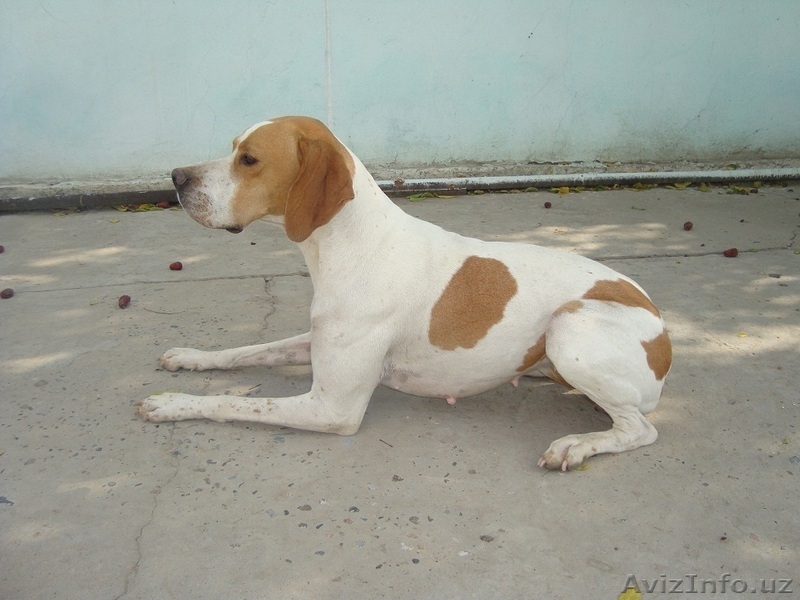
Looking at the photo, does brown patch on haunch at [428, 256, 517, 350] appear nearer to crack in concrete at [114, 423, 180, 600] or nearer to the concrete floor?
the concrete floor

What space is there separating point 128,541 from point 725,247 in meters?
4.80

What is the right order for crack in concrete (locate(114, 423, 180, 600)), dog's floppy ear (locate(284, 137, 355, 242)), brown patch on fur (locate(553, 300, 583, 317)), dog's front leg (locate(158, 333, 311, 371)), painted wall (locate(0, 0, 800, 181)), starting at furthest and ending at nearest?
painted wall (locate(0, 0, 800, 181))
dog's front leg (locate(158, 333, 311, 371))
brown patch on fur (locate(553, 300, 583, 317))
dog's floppy ear (locate(284, 137, 355, 242))
crack in concrete (locate(114, 423, 180, 600))

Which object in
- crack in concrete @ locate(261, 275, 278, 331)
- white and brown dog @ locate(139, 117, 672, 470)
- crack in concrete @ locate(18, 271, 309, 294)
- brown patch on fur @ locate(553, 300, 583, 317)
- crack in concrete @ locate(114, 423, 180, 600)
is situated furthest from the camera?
crack in concrete @ locate(18, 271, 309, 294)

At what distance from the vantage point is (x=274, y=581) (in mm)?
2838

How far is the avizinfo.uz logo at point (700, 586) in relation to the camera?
288 cm

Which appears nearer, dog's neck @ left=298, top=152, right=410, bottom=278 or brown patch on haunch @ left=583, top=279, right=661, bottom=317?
dog's neck @ left=298, top=152, right=410, bottom=278

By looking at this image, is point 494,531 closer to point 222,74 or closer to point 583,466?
point 583,466

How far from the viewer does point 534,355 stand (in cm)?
368

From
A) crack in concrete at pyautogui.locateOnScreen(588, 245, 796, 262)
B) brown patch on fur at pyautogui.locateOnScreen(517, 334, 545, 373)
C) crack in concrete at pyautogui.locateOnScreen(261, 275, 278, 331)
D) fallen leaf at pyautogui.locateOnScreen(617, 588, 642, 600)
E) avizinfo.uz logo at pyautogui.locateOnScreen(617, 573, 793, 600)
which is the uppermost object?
brown patch on fur at pyautogui.locateOnScreen(517, 334, 545, 373)

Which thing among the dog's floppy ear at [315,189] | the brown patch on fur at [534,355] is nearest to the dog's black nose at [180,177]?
the dog's floppy ear at [315,189]

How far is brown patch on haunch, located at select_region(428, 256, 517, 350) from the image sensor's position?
361 cm

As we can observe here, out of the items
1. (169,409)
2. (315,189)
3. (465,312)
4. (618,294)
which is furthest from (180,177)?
(618,294)

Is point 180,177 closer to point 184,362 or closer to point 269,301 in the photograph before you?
point 184,362

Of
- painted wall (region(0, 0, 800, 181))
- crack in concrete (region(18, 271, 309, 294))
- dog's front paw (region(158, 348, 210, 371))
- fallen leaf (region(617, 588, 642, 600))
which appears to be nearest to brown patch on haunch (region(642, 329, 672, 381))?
fallen leaf (region(617, 588, 642, 600))
